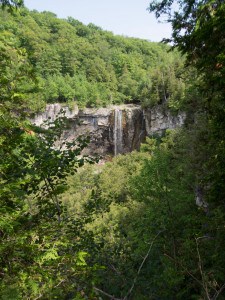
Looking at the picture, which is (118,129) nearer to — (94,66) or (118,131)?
(118,131)

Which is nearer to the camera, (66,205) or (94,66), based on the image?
(66,205)

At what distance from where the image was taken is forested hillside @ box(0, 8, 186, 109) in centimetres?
4559

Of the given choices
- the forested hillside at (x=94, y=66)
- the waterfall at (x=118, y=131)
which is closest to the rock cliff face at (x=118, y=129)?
the waterfall at (x=118, y=131)

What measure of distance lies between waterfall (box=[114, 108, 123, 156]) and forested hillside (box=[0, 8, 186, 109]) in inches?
176

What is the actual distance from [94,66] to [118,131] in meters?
35.4

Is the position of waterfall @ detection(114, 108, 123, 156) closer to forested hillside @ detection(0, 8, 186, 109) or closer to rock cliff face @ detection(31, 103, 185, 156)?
rock cliff face @ detection(31, 103, 185, 156)

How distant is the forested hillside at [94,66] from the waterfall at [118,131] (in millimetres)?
4458

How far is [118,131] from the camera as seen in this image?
45562mm

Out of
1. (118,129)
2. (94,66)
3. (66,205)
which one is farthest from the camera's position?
(94,66)

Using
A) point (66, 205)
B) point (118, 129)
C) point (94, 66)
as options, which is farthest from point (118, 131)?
point (66, 205)

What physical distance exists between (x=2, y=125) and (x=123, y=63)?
281ft

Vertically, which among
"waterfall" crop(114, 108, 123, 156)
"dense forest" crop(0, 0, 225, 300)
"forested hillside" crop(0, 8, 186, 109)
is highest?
"forested hillside" crop(0, 8, 186, 109)

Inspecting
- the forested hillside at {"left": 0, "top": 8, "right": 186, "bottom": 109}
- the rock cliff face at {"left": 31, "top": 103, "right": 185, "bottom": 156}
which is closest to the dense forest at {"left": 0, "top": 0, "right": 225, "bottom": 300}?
the forested hillside at {"left": 0, "top": 8, "right": 186, "bottom": 109}

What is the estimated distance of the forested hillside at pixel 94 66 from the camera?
45.6 metres
